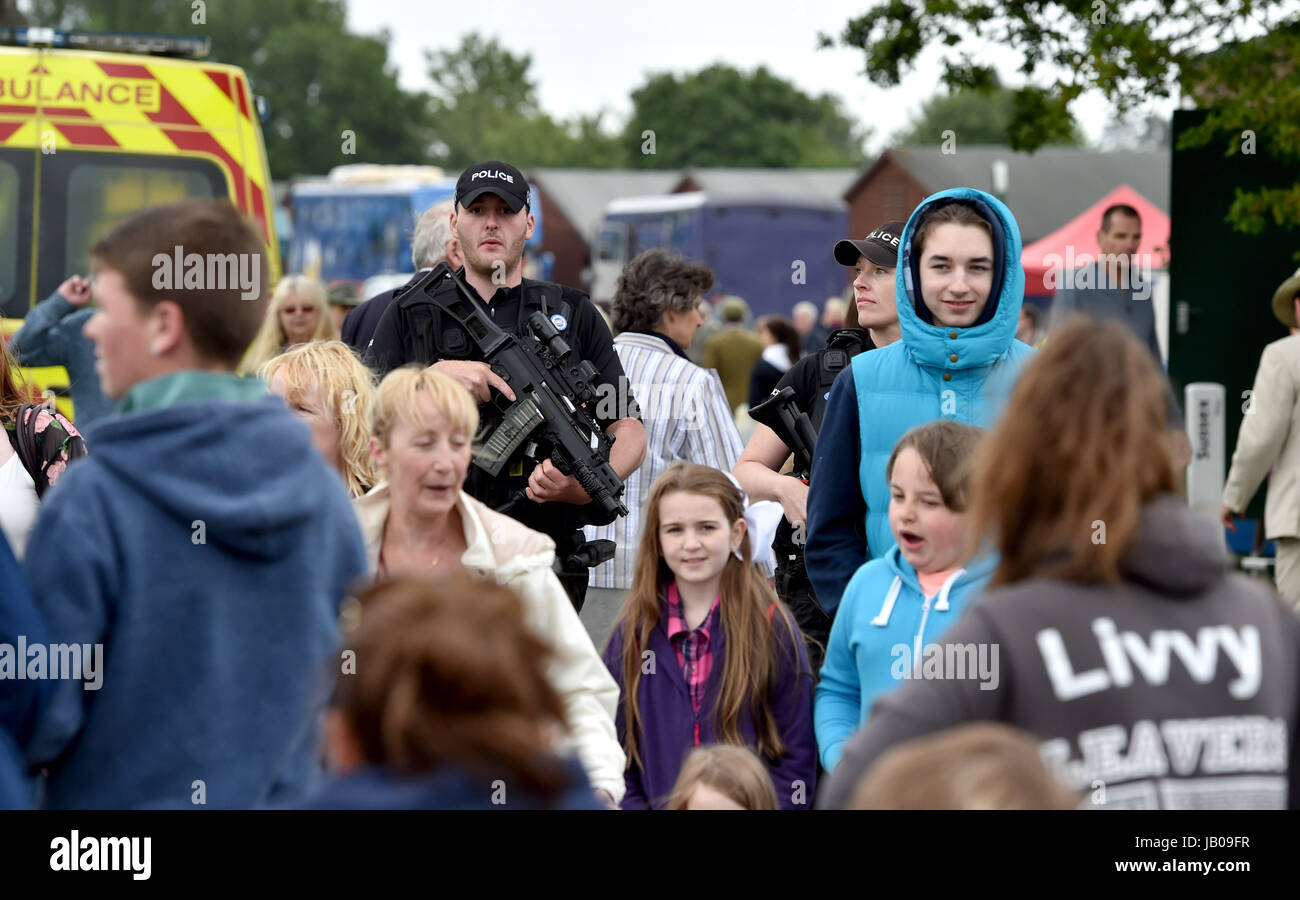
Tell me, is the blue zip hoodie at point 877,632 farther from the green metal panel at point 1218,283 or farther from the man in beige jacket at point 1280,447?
the green metal panel at point 1218,283

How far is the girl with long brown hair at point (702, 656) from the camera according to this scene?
474 centimetres

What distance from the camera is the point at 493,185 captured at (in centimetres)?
604

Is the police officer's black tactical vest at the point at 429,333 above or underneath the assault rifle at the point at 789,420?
above

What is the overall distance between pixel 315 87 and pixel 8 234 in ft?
247

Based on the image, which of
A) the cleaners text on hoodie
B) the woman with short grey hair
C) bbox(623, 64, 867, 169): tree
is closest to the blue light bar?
the woman with short grey hair

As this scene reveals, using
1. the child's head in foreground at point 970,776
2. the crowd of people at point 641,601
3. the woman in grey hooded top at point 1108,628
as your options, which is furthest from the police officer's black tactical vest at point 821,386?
the child's head in foreground at point 970,776

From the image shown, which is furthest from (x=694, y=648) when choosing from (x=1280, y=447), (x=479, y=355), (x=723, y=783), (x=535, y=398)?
(x=1280, y=447)

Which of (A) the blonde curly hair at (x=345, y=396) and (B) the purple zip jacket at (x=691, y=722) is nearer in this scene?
(B) the purple zip jacket at (x=691, y=722)

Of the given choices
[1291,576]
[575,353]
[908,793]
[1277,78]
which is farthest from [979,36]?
[908,793]

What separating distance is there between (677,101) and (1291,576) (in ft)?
245

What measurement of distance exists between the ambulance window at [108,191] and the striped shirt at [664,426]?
15.5ft

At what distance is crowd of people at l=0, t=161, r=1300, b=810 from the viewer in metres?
2.14

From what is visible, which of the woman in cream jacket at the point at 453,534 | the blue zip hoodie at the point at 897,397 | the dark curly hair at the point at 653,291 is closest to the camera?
the woman in cream jacket at the point at 453,534

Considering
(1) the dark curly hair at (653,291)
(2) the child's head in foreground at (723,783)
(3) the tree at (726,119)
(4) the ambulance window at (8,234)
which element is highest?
A: (3) the tree at (726,119)
